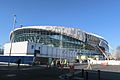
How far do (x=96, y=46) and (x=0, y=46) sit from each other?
233 feet

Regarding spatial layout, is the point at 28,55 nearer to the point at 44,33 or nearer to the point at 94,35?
the point at 44,33

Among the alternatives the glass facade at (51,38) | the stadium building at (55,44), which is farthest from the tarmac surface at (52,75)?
the glass facade at (51,38)

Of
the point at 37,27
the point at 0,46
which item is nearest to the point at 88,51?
the point at 37,27

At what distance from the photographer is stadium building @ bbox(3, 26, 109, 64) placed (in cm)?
8932

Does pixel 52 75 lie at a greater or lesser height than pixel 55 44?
lesser

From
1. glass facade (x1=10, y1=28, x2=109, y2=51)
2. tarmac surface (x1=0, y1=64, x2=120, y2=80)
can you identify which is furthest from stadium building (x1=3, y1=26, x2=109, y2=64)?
tarmac surface (x1=0, y1=64, x2=120, y2=80)

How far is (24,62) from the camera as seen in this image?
78.2 m

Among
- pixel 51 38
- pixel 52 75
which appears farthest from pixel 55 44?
pixel 52 75

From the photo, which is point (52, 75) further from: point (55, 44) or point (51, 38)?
point (51, 38)

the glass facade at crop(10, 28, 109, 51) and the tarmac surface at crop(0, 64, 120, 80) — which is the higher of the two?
the glass facade at crop(10, 28, 109, 51)

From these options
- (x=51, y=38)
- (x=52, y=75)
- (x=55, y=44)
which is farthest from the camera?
(x=51, y=38)

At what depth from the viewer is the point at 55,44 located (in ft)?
412

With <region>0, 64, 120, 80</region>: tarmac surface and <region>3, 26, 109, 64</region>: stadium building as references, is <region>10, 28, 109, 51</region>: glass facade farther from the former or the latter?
<region>0, 64, 120, 80</region>: tarmac surface

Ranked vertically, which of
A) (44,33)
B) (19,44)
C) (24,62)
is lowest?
(24,62)
